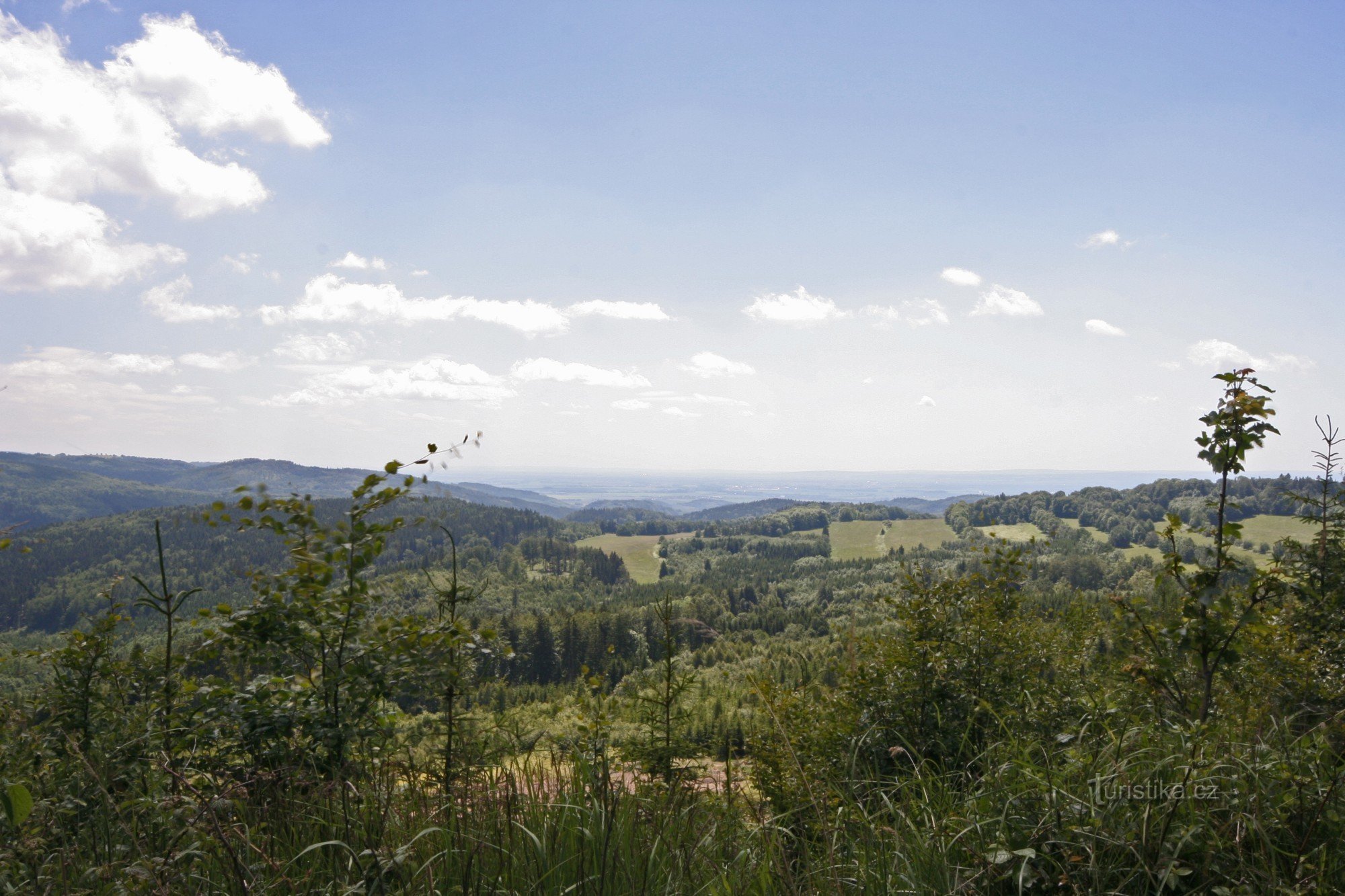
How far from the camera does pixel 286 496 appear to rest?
365cm

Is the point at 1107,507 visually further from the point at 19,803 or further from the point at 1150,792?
the point at 19,803

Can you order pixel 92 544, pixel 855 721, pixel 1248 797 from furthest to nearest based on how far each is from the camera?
pixel 92 544, pixel 855 721, pixel 1248 797

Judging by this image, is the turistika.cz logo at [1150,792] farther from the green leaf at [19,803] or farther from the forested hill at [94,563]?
the forested hill at [94,563]

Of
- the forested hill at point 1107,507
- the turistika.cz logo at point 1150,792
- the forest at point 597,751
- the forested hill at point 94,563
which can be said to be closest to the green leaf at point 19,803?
the forest at point 597,751

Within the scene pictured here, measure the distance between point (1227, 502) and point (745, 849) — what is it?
9.54 ft

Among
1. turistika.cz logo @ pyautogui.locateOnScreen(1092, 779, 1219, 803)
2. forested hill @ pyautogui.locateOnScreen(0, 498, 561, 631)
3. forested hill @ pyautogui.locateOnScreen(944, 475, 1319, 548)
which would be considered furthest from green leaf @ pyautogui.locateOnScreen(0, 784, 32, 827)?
forested hill @ pyautogui.locateOnScreen(944, 475, 1319, 548)

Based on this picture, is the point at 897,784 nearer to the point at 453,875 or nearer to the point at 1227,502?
the point at 453,875

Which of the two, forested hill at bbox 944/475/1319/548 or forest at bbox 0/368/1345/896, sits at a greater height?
forest at bbox 0/368/1345/896

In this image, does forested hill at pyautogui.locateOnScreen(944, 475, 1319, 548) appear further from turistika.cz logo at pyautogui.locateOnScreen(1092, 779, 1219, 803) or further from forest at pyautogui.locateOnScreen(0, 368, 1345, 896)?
turistika.cz logo at pyautogui.locateOnScreen(1092, 779, 1219, 803)

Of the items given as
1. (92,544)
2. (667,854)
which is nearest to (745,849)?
(667,854)

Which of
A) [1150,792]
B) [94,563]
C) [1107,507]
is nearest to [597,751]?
[1150,792]

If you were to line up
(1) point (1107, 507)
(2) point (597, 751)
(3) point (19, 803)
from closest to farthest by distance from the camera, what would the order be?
(3) point (19, 803) < (2) point (597, 751) < (1) point (1107, 507)

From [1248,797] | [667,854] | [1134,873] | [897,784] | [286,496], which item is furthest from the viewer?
[286,496]

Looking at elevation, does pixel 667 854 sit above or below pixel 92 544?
above
